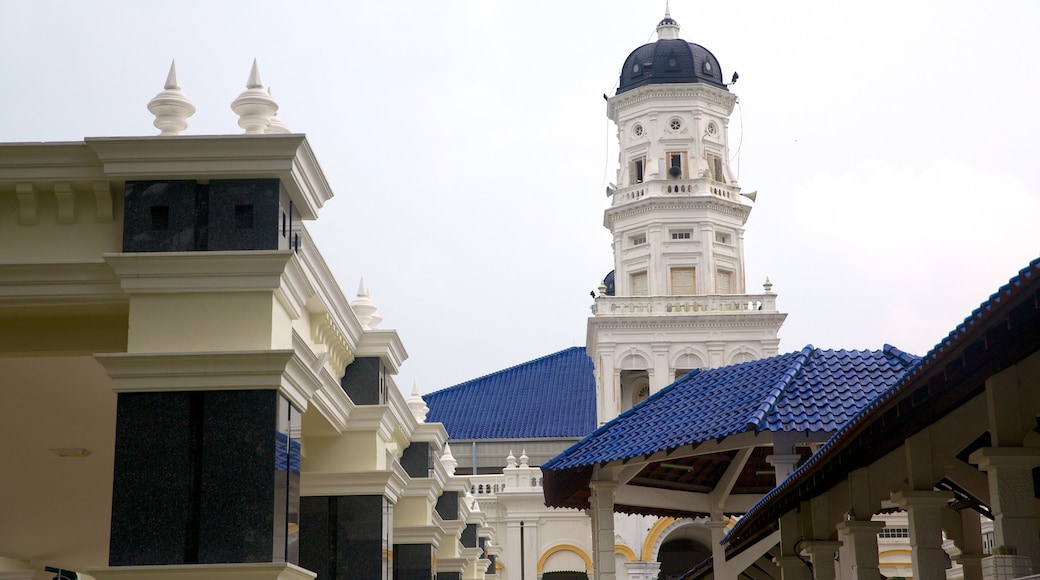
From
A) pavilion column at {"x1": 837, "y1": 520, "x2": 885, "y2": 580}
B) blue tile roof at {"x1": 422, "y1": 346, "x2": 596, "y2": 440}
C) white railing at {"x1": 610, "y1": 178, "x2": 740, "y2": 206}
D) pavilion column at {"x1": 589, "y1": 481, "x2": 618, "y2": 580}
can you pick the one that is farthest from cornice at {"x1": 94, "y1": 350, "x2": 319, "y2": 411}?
blue tile roof at {"x1": 422, "y1": 346, "x2": 596, "y2": 440}

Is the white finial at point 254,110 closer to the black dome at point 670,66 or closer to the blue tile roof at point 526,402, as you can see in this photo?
the black dome at point 670,66

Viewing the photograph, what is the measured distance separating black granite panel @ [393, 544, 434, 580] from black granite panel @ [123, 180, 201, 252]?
417 inches

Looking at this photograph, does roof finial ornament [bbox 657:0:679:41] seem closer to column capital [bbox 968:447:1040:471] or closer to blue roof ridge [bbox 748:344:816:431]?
blue roof ridge [bbox 748:344:816:431]

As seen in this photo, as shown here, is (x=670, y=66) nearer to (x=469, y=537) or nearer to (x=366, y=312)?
(x=469, y=537)

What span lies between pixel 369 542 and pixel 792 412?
20.4 ft

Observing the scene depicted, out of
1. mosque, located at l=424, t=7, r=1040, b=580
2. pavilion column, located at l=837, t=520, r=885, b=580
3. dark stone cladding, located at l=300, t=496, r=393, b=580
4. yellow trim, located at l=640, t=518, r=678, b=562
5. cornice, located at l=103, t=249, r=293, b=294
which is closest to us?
cornice, located at l=103, t=249, r=293, b=294

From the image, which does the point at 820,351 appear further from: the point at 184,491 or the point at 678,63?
the point at 678,63

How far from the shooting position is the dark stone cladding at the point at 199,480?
1064 cm

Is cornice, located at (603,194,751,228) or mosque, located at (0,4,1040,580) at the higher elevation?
cornice, located at (603,194,751,228)

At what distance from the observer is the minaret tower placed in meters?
47.0

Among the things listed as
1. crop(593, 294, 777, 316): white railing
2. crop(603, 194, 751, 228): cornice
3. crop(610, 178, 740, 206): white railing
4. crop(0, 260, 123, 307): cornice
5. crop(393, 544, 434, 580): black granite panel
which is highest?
crop(610, 178, 740, 206): white railing

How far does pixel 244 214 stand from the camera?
1137 centimetres

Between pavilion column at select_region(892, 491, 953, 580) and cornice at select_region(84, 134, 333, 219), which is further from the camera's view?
cornice at select_region(84, 134, 333, 219)

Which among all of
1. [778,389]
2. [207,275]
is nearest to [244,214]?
[207,275]
